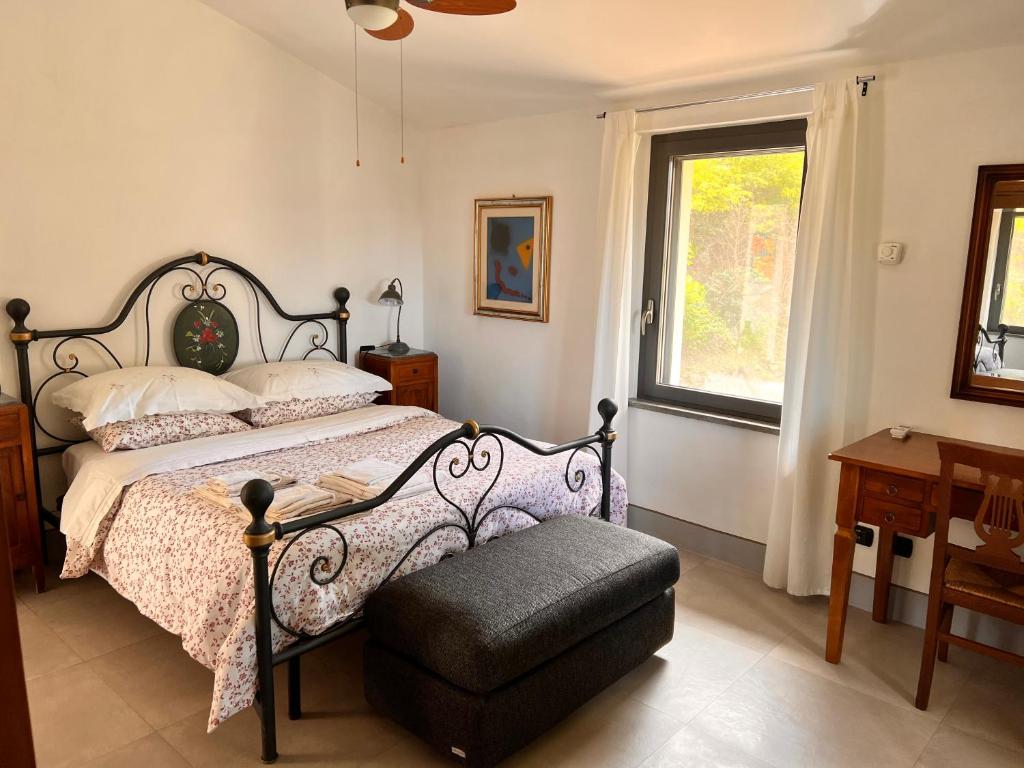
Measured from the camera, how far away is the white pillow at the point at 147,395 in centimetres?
322

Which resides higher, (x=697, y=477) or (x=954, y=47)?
(x=954, y=47)

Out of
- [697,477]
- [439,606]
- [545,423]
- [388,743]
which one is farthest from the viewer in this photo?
[545,423]

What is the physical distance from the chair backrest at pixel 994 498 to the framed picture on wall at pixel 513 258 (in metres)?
2.43

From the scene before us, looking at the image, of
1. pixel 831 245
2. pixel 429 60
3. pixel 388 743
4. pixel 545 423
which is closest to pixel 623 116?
pixel 429 60

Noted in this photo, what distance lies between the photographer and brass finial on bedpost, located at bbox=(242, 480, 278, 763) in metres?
2.02

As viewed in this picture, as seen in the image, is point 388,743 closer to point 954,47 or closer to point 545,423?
point 545,423

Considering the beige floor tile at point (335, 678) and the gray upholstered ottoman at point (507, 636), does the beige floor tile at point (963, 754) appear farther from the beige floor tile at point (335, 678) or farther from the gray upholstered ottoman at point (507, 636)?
the beige floor tile at point (335, 678)

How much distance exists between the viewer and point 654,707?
257cm

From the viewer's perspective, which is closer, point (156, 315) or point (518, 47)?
point (518, 47)

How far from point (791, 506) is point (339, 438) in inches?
82.9

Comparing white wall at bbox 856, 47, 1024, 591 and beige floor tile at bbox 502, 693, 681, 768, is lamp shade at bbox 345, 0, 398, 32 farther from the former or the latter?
beige floor tile at bbox 502, 693, 681, 768

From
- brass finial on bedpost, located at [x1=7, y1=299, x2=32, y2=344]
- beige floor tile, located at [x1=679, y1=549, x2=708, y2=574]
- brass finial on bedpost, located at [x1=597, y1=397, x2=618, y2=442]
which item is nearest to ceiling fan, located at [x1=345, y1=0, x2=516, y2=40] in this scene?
brass finial on bedpost, located at [x1=597, y1=397, x2=618, y2=442]

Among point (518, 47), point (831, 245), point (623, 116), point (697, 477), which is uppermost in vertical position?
point (518, 47)

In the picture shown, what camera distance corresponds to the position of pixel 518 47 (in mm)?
3500
